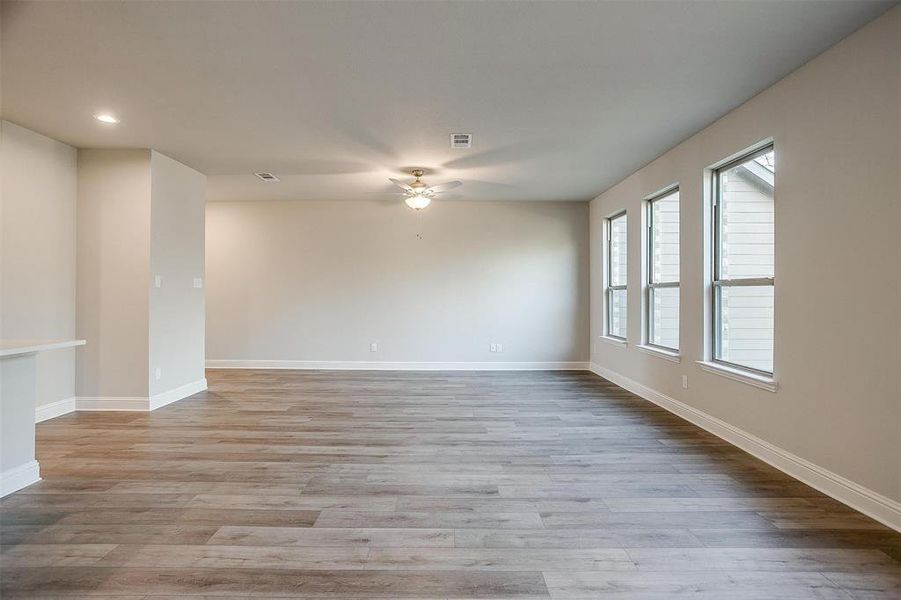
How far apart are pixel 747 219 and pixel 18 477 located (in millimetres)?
5323

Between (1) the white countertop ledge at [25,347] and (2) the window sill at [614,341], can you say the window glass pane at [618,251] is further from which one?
(1) the white countertop ledge at [25,347]

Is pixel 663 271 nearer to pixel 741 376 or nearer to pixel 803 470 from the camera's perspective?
pixel 741 376

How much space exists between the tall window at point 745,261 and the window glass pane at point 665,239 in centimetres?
78

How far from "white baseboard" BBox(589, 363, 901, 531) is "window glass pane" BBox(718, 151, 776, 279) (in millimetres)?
1238

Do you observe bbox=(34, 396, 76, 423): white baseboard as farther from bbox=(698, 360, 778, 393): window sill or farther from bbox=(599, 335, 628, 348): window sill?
bbox=(599, 335, 628, 348): window sill

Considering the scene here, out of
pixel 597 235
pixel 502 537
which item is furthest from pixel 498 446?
pixel 597 235

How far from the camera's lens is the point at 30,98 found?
131 inches

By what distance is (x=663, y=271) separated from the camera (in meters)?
5.02

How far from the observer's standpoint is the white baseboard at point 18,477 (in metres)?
2.55

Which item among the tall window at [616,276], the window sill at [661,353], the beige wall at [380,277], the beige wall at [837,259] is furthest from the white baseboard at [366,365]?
the beige wall at [837,259]

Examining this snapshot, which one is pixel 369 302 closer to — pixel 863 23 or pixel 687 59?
pixel 687 59

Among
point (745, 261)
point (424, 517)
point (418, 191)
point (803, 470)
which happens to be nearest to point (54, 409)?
point (424, 517)

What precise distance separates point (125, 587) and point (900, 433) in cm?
358

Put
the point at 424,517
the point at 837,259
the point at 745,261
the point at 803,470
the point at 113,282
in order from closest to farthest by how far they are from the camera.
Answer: the point at 424,517, the point at 837,259, the point at 803,470, the point at 745,261, the point at 113,282
